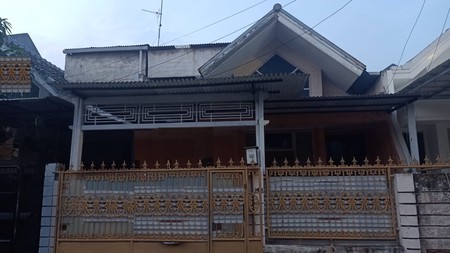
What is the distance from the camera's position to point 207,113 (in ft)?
23.4

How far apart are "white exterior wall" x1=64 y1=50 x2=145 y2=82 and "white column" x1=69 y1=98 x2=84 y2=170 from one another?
6640mm

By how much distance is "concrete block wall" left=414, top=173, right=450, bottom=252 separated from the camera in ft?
19.6

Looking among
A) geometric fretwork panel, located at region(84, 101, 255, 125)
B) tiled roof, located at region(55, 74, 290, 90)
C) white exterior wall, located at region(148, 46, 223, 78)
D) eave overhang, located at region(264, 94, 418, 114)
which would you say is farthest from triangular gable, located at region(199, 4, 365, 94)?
white exterior wall, located at region(148, 46, 223, 78)

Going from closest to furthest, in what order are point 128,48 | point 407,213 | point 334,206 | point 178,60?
point 407,213
point 334,206
point 178,60
point 128,48

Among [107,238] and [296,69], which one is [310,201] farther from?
Answer: [296,69]

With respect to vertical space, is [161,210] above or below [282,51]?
below

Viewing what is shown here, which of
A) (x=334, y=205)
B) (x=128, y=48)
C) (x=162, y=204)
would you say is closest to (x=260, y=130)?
(x=334, y=205)

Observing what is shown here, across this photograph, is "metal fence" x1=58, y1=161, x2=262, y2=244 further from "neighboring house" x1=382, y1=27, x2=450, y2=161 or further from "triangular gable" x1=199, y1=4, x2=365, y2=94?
"neighboring house" x1=382, y1=27, x2=450, y2=161

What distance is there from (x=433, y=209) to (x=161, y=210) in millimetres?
4435

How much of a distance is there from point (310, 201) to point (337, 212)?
0.47 meters

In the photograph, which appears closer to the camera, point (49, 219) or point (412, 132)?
point (49, 219)

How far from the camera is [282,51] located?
10320 mm

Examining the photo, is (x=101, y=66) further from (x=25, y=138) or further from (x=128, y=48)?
(x=25, y=138)

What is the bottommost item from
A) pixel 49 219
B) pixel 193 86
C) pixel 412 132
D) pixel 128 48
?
pixel 49 219
